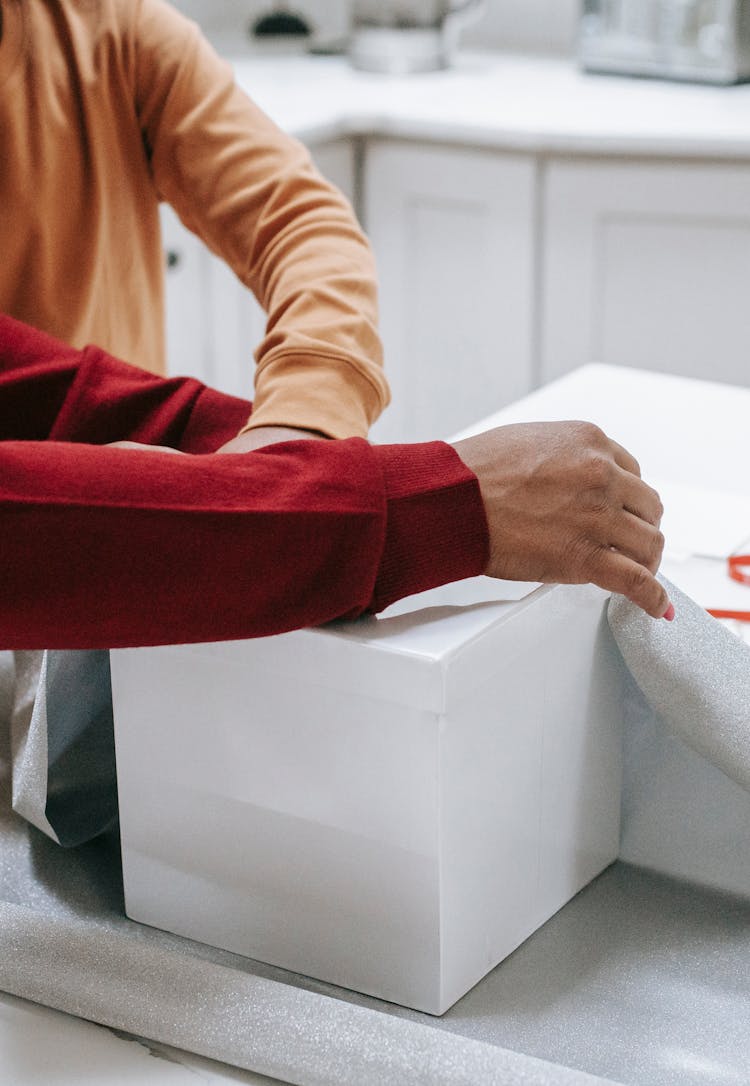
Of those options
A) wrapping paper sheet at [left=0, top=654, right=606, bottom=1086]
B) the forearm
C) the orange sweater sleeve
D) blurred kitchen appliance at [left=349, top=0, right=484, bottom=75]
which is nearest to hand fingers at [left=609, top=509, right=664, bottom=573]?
the forearm

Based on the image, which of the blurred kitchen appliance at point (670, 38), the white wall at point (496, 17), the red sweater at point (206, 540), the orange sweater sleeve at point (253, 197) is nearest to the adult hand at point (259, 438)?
the orange sweater sleeve at point (253, 197)

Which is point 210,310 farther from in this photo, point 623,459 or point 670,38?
point 623,459

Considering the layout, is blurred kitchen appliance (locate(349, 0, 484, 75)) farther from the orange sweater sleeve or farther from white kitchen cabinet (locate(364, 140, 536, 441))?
the orange sweater sleeve

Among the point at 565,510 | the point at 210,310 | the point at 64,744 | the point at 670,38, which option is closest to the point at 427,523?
the point at 565,510

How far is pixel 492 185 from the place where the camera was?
2.16 m

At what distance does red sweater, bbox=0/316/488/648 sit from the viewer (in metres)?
0.62

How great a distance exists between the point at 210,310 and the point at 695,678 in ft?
5.00

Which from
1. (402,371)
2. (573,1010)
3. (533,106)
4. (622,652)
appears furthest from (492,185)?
(573,1010)

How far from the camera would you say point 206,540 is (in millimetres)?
628

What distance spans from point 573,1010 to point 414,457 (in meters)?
0.27

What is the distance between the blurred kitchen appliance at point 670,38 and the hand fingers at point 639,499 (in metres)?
1.78

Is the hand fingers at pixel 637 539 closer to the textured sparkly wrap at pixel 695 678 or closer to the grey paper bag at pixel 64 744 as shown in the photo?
the textured sparkly wrap at pixel 695 678

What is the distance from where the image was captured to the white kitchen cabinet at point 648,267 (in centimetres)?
206

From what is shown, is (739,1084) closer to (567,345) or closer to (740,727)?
(740,727)
